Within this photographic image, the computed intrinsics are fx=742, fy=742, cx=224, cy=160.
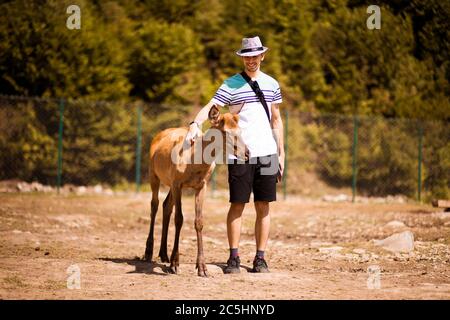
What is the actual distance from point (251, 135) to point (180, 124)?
1195 centimetres

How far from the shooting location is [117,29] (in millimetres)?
20562

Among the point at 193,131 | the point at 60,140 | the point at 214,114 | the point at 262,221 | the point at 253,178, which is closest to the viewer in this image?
the point at 214,114

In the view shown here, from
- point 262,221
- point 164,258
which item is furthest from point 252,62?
point 164,258

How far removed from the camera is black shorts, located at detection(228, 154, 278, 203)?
7.71 metres

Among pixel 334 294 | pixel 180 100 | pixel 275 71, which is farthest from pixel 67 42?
pixel 334 294

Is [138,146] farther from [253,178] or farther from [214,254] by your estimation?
[253,178]

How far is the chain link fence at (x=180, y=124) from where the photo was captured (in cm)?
1781

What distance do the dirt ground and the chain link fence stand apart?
169 cm

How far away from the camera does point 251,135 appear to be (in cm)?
767

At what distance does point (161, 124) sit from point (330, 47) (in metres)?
6.37

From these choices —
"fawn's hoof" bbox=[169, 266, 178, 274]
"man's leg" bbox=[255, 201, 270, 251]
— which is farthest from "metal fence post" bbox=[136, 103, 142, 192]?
"man's leg" bbox=[255, 201, 270, 251]

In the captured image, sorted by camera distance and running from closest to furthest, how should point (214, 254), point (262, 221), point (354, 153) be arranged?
point (262, 221), point (214, 254), point (354, 153)

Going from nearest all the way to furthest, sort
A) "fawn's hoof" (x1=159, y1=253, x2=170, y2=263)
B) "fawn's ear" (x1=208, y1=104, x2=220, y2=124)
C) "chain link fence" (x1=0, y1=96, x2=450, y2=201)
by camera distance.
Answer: "fawn's ear" (x1=208, y1=104, x2=220, y2=124), "fawn's hoof" (x1=159, y1=253, x2=170, y2=263), "chain link fence" (x1=0, y1=96, x2=450, y2=201)

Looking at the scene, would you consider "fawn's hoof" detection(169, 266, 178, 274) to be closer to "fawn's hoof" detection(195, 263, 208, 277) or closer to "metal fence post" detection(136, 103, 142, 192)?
"fawn's hoof" detection(195, 263, 208, 277)
